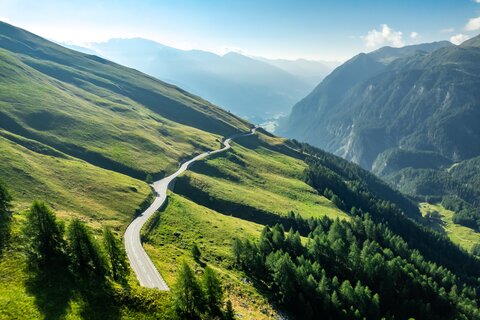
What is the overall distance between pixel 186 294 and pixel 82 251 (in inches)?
683

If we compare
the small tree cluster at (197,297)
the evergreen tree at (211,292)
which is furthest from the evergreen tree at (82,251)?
the evergreen tree at (211,292)

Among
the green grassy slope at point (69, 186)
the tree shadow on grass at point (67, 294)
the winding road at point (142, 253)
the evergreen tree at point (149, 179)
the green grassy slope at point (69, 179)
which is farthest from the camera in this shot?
the evergreen tree at point (149, 179)

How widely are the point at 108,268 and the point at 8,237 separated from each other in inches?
678

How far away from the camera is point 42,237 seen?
2080 inches

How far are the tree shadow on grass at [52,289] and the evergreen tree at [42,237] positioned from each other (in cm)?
157

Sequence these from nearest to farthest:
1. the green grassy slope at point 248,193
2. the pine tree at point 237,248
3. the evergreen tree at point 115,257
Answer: the evergreen tree at point 115,257
the pine tree at point 237,248
the green grassy slope at point 248,193

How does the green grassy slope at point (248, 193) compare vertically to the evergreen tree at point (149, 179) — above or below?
below

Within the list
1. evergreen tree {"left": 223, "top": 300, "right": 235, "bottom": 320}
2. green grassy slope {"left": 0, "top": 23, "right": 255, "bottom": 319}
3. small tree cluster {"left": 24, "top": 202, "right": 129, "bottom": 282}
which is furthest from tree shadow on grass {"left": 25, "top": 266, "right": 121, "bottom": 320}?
evergreen tree {"left": 223, "top": 300, "right": 235, "bottom": 320}

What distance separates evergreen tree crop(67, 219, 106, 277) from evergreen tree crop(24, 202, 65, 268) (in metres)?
2.28

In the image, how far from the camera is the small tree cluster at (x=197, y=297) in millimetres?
51906

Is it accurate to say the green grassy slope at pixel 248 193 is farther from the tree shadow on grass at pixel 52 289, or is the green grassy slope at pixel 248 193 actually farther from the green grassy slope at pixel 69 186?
the tree shadow on grass at pixel 52 289

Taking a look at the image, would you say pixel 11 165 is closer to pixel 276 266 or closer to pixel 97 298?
pixel 97 298

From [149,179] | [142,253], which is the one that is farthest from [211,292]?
[149,179]

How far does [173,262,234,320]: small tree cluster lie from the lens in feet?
170
